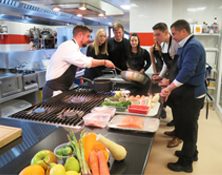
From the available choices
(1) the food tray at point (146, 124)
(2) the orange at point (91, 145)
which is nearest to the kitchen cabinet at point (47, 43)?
(1) the food tray at point (146, 124)

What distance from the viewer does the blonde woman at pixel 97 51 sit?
3607mm

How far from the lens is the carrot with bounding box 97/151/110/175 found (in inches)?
37.0

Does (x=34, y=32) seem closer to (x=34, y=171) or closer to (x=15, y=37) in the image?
(x=15, y=37)

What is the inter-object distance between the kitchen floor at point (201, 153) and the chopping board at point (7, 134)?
1779 mm

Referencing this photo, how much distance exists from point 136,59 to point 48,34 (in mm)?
3286

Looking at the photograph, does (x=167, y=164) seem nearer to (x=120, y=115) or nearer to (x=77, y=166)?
A: (x=120, y=115)

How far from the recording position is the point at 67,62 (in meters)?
2.55

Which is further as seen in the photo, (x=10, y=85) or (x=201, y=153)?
(x=10, y=85)

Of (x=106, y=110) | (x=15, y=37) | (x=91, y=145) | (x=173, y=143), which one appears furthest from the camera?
(x=15, y=37)

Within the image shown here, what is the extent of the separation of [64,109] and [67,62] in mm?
866

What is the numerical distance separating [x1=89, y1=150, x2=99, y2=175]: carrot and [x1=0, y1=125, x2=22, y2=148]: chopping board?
0.61 metres

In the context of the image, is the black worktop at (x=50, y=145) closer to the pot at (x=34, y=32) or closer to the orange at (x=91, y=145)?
the orange at (x=91, y=145)

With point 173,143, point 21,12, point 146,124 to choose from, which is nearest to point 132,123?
point 146,124

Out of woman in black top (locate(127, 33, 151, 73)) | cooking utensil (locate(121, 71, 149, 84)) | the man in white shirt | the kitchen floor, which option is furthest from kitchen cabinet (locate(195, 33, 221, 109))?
the man in white shirt
